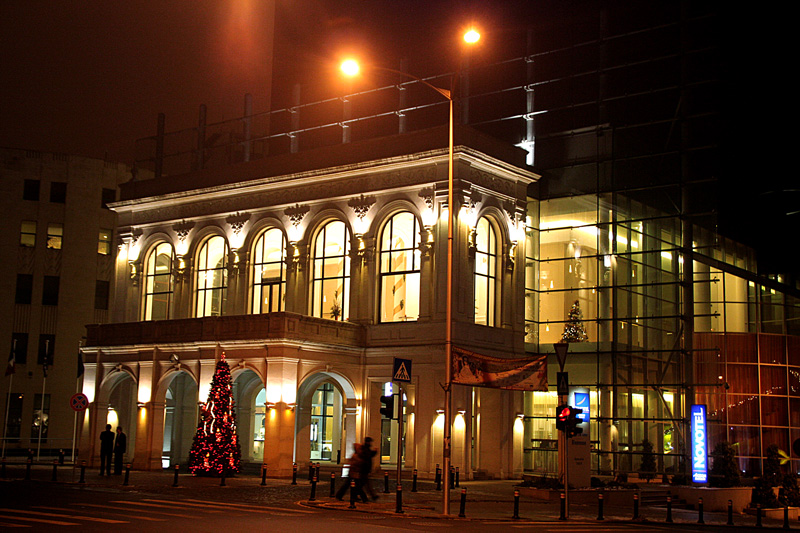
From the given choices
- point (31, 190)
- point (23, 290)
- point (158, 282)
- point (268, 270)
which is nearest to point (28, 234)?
point (31, 190)

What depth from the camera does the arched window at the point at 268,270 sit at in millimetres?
47406

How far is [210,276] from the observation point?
4975cm

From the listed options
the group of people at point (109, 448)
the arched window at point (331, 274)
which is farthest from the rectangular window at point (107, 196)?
the group of people at point (109, 448)

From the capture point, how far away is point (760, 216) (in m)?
48.8

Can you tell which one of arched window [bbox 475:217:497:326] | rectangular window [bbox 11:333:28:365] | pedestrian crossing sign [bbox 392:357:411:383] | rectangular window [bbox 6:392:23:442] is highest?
arched window [bbox 475:217:497:326]

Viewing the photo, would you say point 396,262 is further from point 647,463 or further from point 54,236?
point 54,236

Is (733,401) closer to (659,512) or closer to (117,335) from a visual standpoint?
(659,512)

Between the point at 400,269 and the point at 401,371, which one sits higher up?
the point at 400,269

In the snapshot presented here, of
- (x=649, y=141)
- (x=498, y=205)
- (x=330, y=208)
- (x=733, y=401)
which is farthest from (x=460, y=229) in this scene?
(x=733, y=401)

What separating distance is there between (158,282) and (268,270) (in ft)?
25.6

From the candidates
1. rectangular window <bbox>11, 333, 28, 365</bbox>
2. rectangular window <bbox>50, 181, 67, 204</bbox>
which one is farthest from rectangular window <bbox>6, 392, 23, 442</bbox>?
rectangular window <bbox>50, 181, 67, 204</bbox>

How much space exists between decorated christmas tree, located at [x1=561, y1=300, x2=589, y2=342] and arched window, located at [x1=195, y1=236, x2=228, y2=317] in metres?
17.6

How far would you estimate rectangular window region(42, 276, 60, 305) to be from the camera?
6725cm

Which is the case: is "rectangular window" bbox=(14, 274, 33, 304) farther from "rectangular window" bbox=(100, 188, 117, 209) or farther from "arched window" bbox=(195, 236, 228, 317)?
"arched window" bbox=(195, 236, 228, 317)
